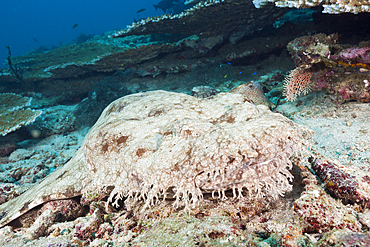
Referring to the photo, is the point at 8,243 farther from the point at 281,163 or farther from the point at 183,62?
the point at 183,62

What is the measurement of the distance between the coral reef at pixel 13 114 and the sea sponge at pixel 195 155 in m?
6.59

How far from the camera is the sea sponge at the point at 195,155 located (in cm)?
193

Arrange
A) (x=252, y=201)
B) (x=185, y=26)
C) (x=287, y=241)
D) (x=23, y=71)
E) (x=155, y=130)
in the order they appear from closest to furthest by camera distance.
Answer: (x=287, y=241), (x=252, y=201), (x=155, y=130), (x=185, y=26), (x=23, y=71)

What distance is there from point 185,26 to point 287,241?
361 inches

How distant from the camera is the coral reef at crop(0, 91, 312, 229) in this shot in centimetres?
194

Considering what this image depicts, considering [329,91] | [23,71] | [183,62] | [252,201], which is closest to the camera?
[252,201]

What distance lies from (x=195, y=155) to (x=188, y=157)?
0.27ft

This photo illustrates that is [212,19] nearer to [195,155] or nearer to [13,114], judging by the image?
[195,155]

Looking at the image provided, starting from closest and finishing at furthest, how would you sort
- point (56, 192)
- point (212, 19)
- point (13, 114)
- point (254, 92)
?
point (56, 192)
point (254, 92)
point (13, 114)
point (212, 19)

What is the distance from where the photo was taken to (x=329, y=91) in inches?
194

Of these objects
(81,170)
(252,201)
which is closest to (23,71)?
(81,170)

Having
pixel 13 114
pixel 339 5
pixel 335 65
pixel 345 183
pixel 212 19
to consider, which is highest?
pixel 212 19

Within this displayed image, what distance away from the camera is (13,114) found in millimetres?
8062

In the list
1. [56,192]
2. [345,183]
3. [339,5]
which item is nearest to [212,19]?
[339,5]
